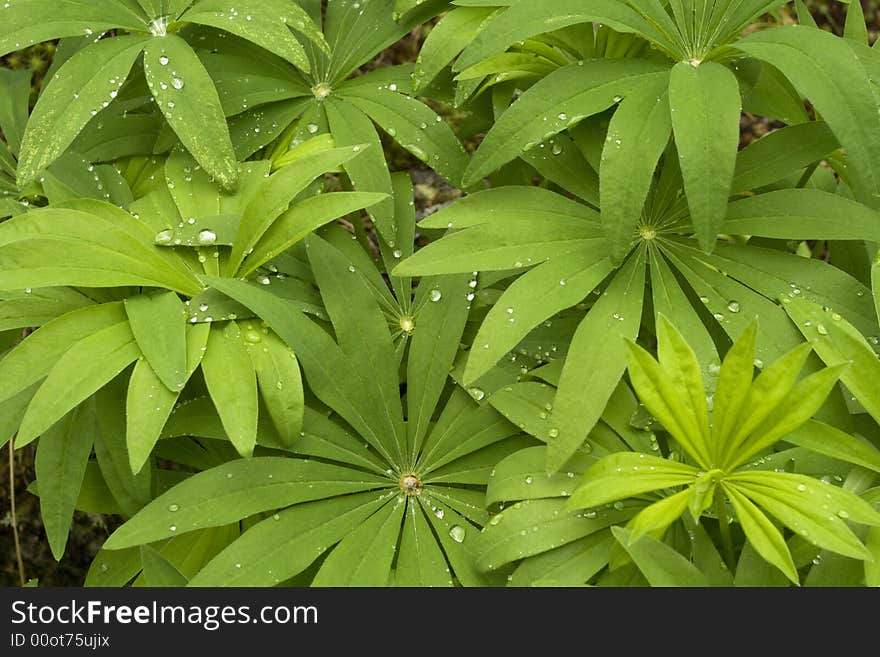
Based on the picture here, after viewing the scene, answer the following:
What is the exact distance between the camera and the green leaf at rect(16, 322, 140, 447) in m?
1.31

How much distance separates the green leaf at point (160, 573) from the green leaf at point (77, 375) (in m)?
0.26

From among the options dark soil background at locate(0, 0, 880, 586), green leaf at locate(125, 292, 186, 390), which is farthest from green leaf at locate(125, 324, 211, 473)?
dark soil background at locate(0, 0, 880, 586)

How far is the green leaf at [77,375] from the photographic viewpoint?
131cm

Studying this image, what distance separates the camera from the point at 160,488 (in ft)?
5.53

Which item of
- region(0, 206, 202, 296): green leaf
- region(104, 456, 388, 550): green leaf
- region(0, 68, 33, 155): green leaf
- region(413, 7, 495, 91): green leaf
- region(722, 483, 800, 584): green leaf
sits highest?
region(0, 68, 33, 155): green leaf

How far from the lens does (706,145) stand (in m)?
1.36

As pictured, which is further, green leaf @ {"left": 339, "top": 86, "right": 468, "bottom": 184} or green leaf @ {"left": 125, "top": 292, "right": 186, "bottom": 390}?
green leaf @ {"left": 339, "top": 86, "right": 468, "bottom": 184}

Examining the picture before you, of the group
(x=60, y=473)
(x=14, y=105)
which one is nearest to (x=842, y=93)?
(x=60, y=473)

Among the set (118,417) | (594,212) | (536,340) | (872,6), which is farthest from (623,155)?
(872,6)

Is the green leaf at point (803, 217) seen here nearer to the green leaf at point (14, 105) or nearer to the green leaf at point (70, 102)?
the green leaf at point (70, 102)

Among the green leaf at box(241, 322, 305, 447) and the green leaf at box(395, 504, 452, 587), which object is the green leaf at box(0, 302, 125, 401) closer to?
the green leaf at box(241, 322, 305, 447)

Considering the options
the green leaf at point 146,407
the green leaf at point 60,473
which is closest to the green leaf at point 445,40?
the green leaf at point 146,407

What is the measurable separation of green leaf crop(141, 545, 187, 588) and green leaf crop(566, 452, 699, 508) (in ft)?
2.09

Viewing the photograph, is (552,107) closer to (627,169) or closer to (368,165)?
(627,169)
